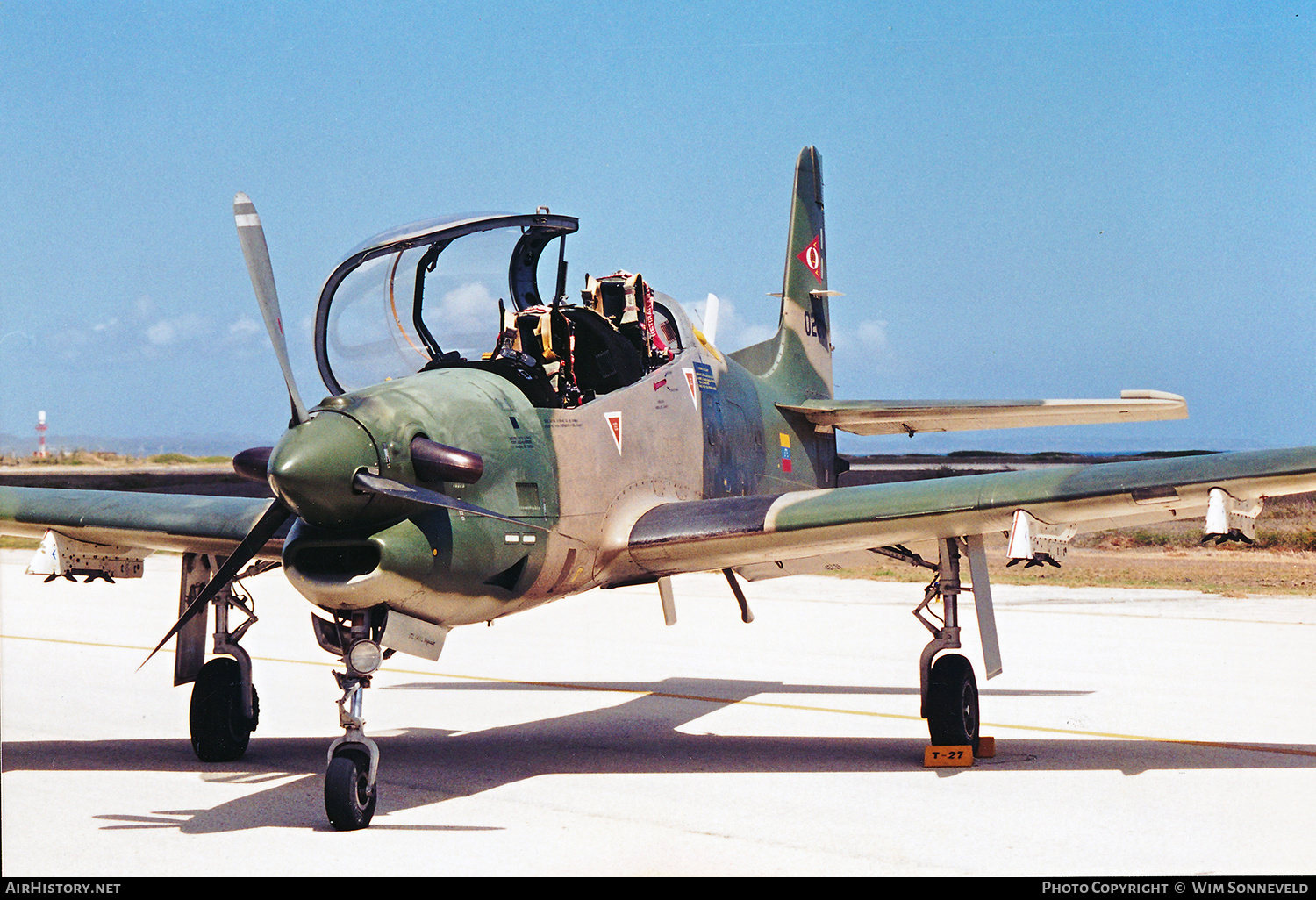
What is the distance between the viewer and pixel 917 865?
6699mm

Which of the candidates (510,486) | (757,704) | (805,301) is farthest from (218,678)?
(805,301)

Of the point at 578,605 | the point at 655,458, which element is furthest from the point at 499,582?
the point at 578,605

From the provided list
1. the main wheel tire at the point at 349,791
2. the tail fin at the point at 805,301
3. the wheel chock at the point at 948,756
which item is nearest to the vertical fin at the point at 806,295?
the tail fin at the point at 805,301

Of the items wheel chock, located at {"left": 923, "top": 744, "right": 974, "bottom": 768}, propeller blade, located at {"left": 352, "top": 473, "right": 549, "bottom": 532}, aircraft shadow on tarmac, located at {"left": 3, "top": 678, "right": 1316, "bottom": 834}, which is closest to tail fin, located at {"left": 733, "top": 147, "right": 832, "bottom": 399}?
aircraft shadow on tarmac, located at {"left": 3, "top": 678, "right": 1316, "bottom": 834}

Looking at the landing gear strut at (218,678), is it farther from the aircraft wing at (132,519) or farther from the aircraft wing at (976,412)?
the aircraft wing at (976,412)

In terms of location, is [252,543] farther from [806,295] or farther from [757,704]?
[806,295]

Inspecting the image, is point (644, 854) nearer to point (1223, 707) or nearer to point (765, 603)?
point (1223, 707)

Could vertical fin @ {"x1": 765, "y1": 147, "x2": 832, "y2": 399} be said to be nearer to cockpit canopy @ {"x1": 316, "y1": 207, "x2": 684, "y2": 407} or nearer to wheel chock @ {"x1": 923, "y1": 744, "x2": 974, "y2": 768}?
cockpit canopy @ {"x1": 316, "y1": 207, "x2": 684, "y2": 407}

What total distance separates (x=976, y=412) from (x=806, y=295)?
3.57 metres

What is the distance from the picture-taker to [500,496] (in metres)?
8.45

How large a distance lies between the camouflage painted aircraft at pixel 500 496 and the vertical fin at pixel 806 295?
2888mm

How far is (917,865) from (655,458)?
4.49m

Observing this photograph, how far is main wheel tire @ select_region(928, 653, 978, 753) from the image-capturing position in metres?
9.87

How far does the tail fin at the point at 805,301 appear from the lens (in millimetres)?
14398
